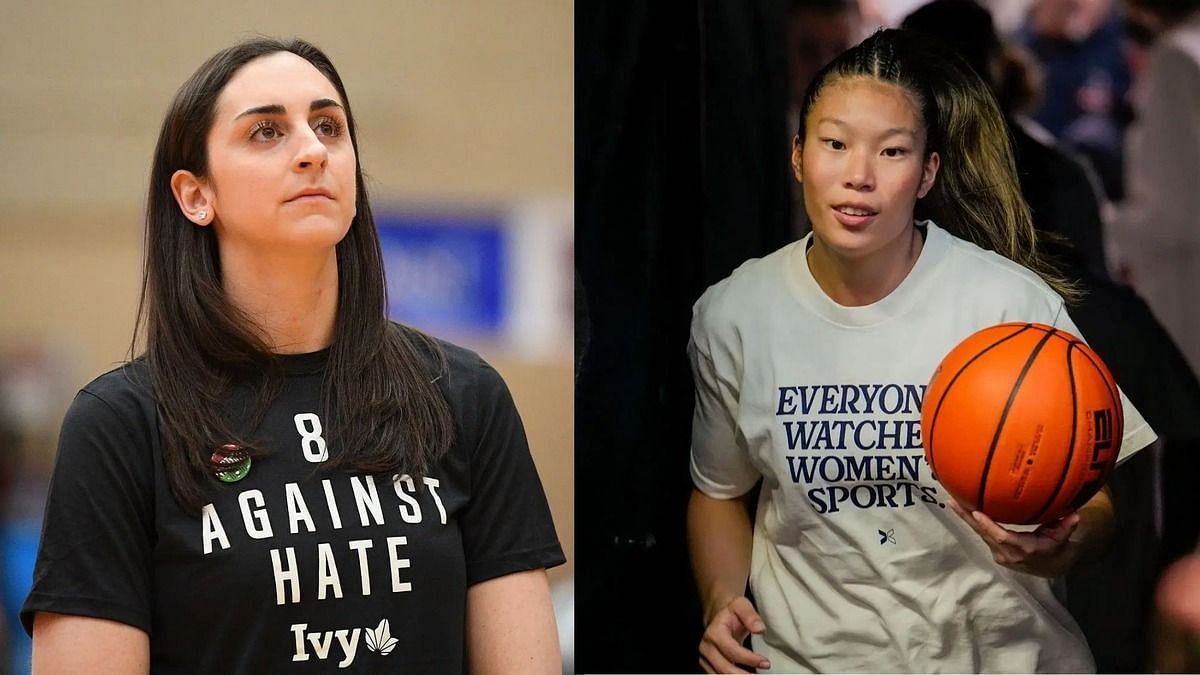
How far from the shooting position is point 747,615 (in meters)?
2.67

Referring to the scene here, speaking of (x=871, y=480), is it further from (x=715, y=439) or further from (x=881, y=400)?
(x=715, y=439)

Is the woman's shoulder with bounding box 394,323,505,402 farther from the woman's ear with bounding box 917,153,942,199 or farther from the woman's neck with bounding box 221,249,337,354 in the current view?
the woman's ear with bounding box 917,153,942,199

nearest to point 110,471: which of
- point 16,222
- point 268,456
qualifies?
point 268,456

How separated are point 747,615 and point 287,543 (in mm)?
1010

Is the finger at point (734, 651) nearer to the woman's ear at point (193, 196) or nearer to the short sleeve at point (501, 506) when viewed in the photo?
the short sleeve at point (501, 506)

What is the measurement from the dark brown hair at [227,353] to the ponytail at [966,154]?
1035 mm

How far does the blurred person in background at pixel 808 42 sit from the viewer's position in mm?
2672

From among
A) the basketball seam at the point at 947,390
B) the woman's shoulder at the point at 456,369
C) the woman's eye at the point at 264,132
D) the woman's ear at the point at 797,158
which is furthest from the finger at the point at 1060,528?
the woman's eye at the point at 264,132

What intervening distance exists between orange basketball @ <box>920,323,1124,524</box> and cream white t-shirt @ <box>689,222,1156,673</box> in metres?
0.17

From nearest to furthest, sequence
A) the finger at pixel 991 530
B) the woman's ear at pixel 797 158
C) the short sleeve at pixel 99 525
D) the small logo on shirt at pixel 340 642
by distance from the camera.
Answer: the short sleeve at pixel 99 525 → the small logo on shirt at pixel 340 642 → the finger at pixel 991 530 → the woman's ear at pixel 797 158

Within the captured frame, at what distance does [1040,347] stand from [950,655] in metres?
0.62

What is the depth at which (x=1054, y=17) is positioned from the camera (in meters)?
2.62

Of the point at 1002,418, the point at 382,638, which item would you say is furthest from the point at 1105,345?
the point at 382,638

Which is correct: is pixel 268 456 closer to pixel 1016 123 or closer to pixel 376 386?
pixel 376 386
